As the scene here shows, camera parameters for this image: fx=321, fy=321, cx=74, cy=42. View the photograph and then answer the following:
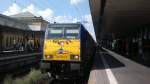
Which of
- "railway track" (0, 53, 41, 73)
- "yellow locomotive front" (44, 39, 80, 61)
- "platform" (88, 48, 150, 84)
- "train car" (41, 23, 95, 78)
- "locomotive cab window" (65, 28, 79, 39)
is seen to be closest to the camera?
"platform" (88, 48, 150, 84)

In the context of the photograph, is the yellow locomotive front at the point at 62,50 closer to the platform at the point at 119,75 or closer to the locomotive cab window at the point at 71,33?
the locomotive cab window at the point at 71,33

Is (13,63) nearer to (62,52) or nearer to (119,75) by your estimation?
(62,52)

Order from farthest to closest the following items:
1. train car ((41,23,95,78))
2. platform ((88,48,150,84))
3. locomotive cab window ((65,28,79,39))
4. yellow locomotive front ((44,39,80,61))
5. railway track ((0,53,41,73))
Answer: railway track ((0,53,41,73)), locomotive cab window ((65,28,79,39)), yellow locomotive front ((44,39,80,61)), train car ((41,23,95,78)), platform ((88,48,150,84))

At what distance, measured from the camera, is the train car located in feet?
53.7

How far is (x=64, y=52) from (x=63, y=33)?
1216 mm

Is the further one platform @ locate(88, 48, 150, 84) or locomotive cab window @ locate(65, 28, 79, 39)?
locomotive cab window @ locate(65, 28, 79, 39)

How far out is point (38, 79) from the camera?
16125 mm

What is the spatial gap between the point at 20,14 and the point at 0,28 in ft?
256

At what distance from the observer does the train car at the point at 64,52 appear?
16.4 meters

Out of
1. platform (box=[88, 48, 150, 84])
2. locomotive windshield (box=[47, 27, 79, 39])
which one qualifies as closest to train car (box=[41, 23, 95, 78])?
locomotive windshield (box=[47, 27, 79, 39])

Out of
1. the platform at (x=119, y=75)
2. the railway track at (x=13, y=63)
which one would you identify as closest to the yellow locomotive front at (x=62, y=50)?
the platform at (x=119, y=75)

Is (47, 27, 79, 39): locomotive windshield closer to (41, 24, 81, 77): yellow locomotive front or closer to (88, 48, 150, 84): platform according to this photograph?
(41, 24, 81, 77): yellow locomotive front

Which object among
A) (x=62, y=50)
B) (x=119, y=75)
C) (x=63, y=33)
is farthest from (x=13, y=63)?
(x=119, y=75)

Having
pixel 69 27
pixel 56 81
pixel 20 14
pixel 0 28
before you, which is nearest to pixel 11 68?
pixel 56 81
